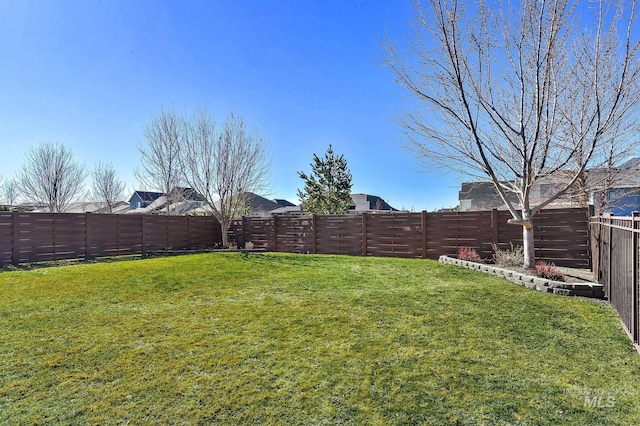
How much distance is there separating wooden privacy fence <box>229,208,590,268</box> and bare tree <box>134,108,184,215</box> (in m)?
5.13

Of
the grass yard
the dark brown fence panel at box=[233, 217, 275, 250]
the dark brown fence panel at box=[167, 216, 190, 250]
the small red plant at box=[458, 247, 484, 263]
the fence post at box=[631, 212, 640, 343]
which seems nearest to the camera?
the grass yard

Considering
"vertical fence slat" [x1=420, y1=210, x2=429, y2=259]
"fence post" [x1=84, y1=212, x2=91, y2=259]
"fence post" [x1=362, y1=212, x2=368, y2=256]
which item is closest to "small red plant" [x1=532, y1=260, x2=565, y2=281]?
"vertical fence slat" [x1=420, y1=210, x2=429, y2=259]

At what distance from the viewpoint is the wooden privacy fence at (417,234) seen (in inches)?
300

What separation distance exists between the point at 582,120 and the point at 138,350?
881cm

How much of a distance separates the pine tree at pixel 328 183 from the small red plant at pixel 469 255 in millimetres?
13421

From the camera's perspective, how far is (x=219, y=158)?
43.8 ft

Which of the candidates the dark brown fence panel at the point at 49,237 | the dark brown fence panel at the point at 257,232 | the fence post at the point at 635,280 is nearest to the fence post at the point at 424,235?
the dark brown fence panel at the point at 257,232

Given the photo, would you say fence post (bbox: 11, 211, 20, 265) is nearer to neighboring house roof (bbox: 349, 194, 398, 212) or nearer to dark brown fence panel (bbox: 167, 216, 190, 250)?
dark brown fence panel (bbox: 167, 216, 190, 250)

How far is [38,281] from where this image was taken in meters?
6.30

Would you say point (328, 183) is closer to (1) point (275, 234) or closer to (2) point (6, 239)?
(1) point (275, 234)

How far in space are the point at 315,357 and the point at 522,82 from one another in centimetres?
663

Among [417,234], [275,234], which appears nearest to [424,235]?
[417,234]

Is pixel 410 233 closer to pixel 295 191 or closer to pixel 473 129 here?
pixel 473 129

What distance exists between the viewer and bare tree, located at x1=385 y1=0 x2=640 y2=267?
605 centimetres
